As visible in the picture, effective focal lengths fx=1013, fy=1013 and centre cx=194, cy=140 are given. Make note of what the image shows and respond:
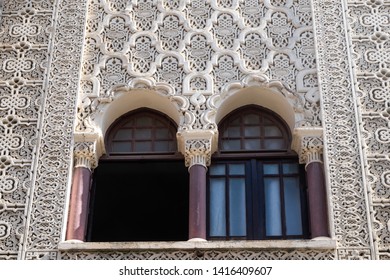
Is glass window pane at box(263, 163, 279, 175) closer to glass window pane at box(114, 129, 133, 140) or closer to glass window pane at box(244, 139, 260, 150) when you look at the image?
glass window pane at box(244, 139, 260, 150)

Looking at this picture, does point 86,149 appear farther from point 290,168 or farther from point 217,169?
point 290,168

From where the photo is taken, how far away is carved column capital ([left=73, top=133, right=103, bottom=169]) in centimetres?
995

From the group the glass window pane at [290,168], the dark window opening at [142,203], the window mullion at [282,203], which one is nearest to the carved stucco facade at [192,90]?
the glass window pane at [290,168]

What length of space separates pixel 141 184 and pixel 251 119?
8.41ft

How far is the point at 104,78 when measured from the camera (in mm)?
10492

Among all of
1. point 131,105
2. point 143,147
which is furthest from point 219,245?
point 131,105

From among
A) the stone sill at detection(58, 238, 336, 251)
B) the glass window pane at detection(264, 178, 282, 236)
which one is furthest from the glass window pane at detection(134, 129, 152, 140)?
the stone sill at detection(58, 238, 336, 251)

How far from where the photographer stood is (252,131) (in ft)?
34.1

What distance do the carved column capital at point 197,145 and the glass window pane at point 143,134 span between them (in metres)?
0.55

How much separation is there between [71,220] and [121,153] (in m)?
1.06

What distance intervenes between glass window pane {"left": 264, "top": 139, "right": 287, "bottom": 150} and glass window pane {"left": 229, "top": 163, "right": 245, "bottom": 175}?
12.9 inches

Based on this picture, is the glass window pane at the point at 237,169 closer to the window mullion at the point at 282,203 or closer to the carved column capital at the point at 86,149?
the window mullion at the point at 282,203

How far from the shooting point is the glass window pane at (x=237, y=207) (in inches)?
383
